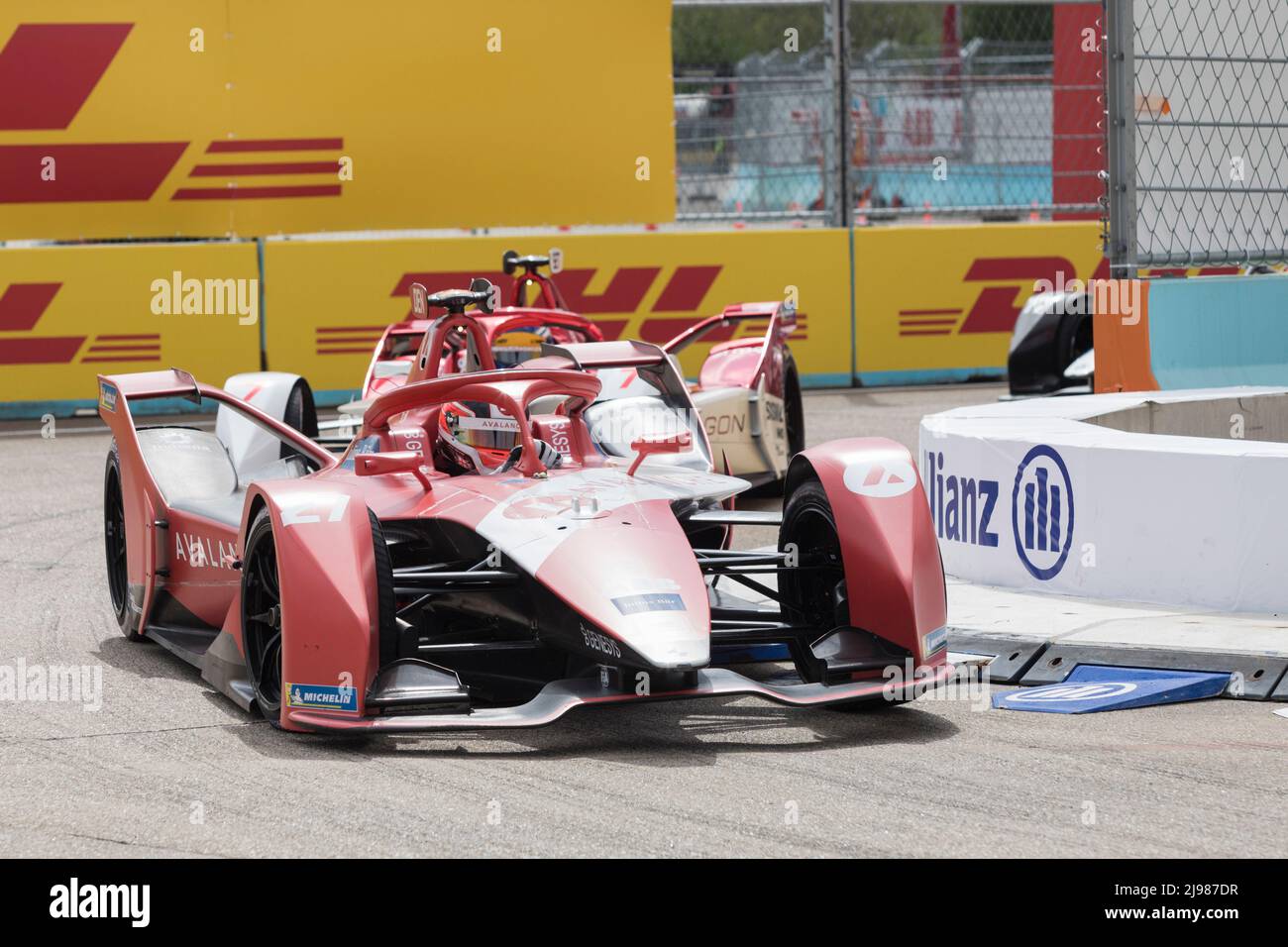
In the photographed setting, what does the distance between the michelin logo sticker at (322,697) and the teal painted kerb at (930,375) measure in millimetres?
11107

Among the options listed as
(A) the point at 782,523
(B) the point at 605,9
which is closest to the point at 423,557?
(A) the point at 782,523

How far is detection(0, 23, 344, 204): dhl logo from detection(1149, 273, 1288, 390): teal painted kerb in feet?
29.4

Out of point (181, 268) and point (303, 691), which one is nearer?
point (303, 691)

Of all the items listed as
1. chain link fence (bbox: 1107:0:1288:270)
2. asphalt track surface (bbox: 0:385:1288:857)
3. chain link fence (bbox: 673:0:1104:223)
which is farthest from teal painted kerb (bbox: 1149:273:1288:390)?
chain link fence (bbox: 673:0:1104:223)

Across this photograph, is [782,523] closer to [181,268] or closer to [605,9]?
[181,268]

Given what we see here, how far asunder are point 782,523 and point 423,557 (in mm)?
1225

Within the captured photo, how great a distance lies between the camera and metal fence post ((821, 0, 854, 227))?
16406 mm

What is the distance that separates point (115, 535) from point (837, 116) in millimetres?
9848

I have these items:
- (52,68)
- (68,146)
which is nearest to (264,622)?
(68,146)

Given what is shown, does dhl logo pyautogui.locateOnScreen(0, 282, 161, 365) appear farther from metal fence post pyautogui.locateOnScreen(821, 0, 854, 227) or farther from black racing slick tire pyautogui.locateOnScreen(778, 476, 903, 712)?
black racing slick tire pyautogui.locateOnScreen(778, 476, 903, 712)

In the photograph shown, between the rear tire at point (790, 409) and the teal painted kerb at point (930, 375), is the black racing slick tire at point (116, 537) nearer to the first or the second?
the rear tire at point (790, 409)

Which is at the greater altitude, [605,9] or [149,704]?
[605,9]

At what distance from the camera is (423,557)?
6477 mm

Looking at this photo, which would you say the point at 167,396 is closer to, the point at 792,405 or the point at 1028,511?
Answer: the point at 1028,511
